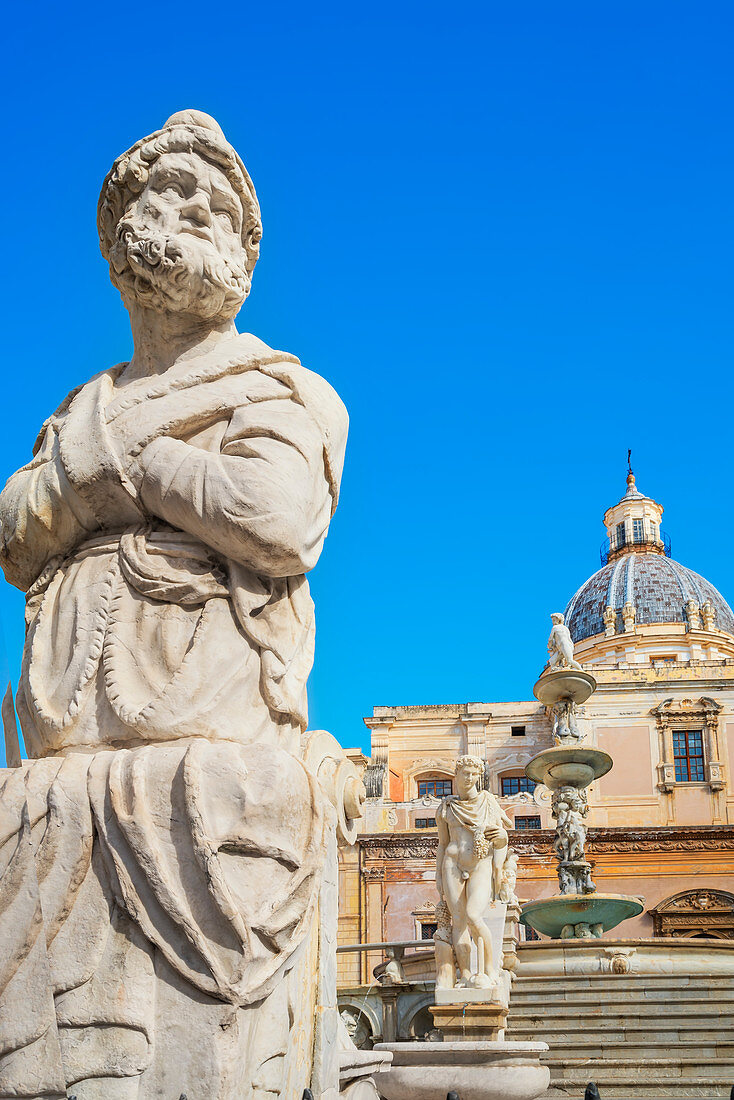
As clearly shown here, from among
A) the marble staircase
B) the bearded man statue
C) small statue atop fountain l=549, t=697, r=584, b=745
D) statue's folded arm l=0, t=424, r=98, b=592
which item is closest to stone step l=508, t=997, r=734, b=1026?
the marble staircase

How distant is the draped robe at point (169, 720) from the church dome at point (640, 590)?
189ft

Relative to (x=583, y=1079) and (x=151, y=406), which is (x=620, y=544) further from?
(x=151, y=406)

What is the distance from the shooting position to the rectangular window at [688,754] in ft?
140

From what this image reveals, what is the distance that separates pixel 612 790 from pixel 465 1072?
3697 cm

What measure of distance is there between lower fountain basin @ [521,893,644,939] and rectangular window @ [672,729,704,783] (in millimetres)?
24333

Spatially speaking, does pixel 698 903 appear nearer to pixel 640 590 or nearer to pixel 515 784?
pixel 515 784

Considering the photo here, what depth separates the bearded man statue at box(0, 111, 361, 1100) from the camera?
220cm

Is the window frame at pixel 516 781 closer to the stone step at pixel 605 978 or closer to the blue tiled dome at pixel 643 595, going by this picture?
the blue tiled dome at pixel 643 595

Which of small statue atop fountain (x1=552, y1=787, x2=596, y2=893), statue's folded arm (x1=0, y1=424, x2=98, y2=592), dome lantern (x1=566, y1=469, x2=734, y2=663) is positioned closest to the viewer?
statue's folded arm (x1=0, y1=424, x2=98, y2=592)

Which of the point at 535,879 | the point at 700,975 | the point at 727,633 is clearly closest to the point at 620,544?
the point at 727,633

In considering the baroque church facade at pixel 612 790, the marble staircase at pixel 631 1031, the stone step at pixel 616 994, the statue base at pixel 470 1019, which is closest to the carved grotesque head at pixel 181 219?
the statue base at pixel 470 1019

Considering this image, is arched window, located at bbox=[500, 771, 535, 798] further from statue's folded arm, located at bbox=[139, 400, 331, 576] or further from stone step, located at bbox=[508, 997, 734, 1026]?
statue's folded arm, located at bbox=[139, 400, 331, 576]

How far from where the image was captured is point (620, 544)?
226ft

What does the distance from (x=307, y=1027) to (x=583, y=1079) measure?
318 inches
